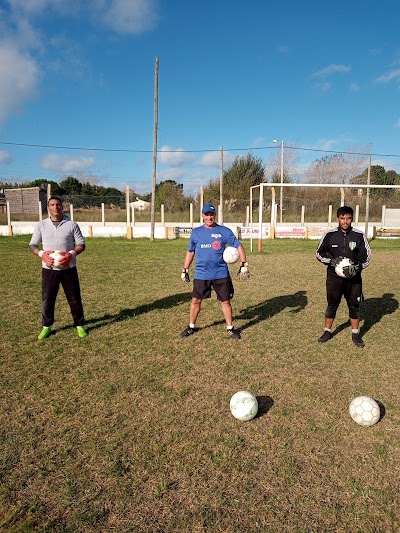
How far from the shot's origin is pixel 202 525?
239 centimetres

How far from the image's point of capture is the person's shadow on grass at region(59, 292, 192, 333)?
6469 mm

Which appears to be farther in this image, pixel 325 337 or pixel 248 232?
pixel 248 232

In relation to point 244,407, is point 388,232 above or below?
above

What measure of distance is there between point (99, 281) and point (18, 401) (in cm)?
634

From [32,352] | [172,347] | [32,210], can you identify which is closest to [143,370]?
[172,347]

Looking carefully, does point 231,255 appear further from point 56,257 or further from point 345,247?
point 56,257

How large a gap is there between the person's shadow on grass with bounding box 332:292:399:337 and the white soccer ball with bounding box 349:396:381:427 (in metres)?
2.45

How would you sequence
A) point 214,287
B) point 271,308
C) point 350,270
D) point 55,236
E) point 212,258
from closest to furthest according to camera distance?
1. point 350,270
2. point 55,236
3. point 212,258
4. point 214,287
5. point 271,308

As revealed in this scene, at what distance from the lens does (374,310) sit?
23.9 ft

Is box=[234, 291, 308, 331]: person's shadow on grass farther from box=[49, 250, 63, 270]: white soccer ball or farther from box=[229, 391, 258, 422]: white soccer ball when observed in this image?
box=[49, 250, 63, 270]: white soccer ball

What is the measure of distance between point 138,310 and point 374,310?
452 centimetres

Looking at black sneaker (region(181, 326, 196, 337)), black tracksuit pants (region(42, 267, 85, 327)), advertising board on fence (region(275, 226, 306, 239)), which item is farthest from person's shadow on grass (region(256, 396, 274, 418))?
advertising board on fence (region(275, 226, 306, 239))

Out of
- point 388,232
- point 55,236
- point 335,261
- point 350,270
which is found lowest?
point 388,232

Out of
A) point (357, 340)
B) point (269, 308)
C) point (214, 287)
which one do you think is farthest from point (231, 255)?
point (269, 308)
